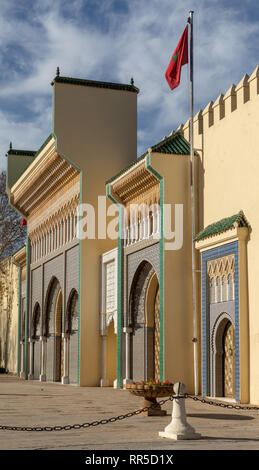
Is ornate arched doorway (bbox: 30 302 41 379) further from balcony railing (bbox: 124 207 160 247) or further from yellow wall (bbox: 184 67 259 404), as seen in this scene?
yellow wall (bbox: 184 67 259 404)

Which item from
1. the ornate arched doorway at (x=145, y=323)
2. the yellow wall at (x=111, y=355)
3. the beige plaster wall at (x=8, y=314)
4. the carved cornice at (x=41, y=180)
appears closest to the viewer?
the ornate arched doorway at (x=145, y=323)

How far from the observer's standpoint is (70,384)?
1093 inches

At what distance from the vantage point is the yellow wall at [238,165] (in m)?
16.6

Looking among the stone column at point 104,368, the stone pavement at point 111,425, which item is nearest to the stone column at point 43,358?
the stone column at point 104,368

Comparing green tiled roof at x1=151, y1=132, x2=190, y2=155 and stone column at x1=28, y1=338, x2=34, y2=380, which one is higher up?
green tiled roof at x1=151, y1=132, x2=190, y2=155

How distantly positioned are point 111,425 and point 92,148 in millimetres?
15867

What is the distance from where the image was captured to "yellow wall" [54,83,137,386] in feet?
86.6

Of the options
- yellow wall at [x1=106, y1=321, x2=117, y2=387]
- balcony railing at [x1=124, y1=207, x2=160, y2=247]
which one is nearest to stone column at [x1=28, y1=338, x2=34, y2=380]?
yellow wall at [x1=106, y1=321, x2=117, y2=387]

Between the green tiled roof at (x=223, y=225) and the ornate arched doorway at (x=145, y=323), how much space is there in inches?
142

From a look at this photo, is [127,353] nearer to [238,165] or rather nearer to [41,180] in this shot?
[238,165]

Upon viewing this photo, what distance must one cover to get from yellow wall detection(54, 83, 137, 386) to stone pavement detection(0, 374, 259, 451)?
22.0 feet

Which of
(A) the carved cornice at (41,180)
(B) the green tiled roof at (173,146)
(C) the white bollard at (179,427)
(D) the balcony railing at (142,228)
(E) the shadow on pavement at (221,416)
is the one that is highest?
(A) the carved cornice at (41,180)

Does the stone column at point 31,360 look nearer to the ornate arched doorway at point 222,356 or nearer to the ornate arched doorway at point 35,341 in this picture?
the ornate arched doorway at point 35,341

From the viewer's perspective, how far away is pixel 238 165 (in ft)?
59.2
